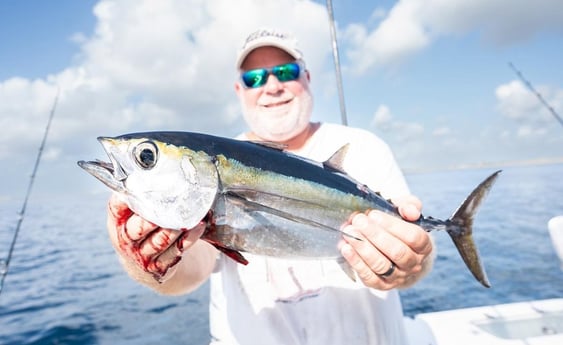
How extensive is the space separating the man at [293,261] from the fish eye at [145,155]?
24 centimetres

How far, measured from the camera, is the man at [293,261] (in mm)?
2043

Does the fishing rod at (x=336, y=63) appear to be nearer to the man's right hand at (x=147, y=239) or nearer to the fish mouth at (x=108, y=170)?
the man's right hand at (x=147, y=239)

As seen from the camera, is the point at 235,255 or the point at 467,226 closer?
the point at 235,255

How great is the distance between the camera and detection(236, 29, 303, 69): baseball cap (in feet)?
11.4

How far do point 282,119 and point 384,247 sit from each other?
5.53ft

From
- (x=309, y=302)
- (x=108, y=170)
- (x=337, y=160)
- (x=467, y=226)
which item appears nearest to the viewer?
(x=108, y=170)

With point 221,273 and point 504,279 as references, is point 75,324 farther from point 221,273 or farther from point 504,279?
point 504,279

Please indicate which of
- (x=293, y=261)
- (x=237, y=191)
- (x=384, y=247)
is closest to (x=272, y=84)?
(x=293, y=261)

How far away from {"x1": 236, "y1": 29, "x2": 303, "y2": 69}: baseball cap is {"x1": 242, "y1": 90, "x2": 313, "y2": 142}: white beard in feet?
1.35

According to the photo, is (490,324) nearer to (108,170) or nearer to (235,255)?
(235,255)

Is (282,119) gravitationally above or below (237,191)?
above

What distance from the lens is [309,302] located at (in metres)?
2.80

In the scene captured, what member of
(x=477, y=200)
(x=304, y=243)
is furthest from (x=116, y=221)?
(x=477, y=200)

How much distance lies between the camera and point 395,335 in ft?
9.26
